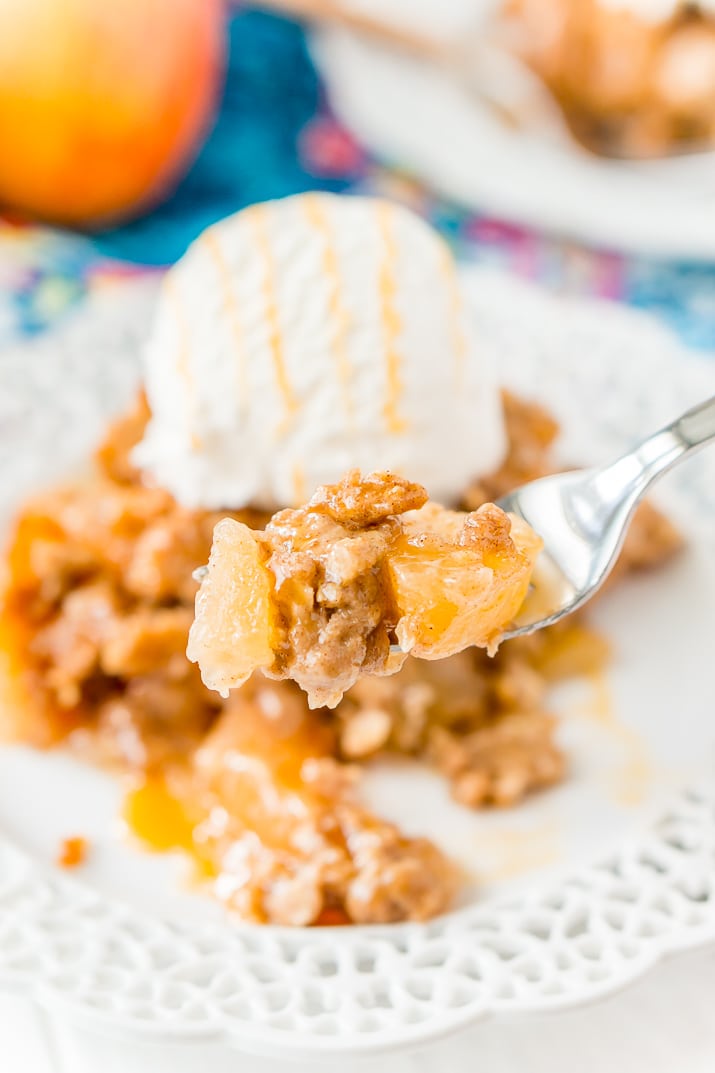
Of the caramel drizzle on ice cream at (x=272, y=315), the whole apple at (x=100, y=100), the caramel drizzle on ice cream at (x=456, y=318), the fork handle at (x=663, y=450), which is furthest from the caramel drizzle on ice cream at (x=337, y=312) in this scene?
the whole apple at (x=100, y=100)

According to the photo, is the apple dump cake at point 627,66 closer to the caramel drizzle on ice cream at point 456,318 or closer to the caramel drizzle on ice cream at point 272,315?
the caramel drizzle on ice cream at point 456,318

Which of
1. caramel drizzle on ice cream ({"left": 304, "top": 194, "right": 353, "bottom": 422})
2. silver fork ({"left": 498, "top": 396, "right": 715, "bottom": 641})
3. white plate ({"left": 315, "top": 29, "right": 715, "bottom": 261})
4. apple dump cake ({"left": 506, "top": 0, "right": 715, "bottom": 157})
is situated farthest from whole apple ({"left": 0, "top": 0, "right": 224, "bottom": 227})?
silver fork ({"left": 498, "top": 396, "right": 715, "bottom": 641})

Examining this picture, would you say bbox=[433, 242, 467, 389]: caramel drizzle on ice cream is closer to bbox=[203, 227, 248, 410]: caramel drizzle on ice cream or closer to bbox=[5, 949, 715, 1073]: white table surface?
bbox=[203, 227, 248, 410]: caramel drizzle on ice cream

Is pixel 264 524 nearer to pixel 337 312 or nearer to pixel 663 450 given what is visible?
pixel 337 312

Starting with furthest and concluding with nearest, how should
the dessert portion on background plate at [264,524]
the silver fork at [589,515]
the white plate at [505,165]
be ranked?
the white plate at [505,165]
the dessert portion on background plate at [264,524]
the silver fork at [589,515]

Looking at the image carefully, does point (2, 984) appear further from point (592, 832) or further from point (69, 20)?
point (69, 20)
